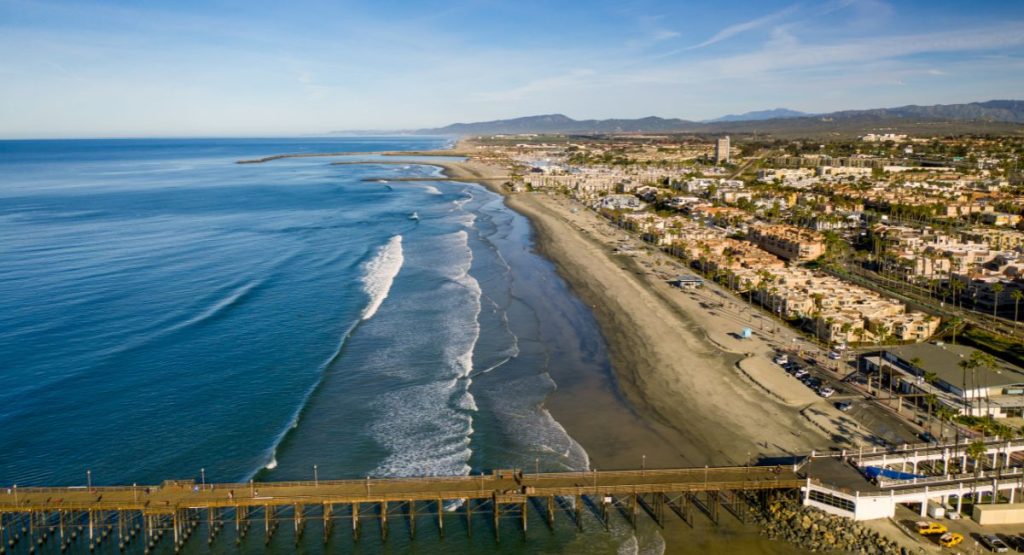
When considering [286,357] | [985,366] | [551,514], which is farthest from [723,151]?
[551,514]

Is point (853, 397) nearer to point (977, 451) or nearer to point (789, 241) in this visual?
point (977, 451)

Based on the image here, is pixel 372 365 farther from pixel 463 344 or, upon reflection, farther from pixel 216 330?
pixel 216 330

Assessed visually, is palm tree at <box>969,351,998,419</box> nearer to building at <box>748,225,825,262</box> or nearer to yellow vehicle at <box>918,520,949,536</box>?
yellow vehicle at <box>918,520,949,536</box>

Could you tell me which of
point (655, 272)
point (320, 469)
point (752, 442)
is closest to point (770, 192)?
point (655, 272)

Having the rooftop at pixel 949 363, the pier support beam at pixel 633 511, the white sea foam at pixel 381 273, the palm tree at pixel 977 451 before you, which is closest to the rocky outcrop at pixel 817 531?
the pier support beam at pixel 633 511

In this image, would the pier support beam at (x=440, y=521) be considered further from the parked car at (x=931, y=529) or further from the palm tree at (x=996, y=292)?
the palm tree at (x=996, y=292)

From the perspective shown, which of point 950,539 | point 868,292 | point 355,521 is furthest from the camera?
point 868,292
